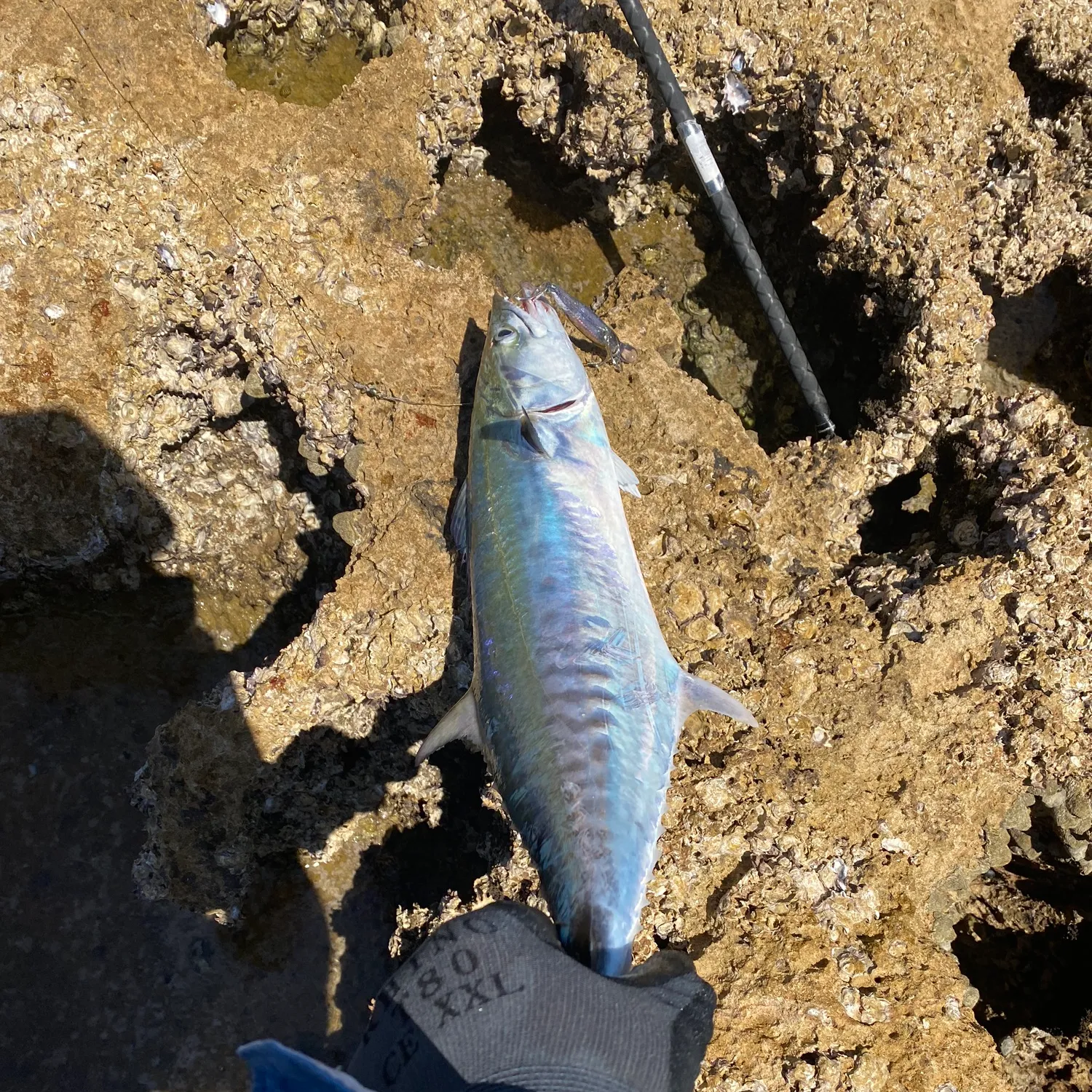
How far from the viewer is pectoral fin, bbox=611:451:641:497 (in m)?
2.32

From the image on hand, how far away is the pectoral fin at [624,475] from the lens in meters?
2.32

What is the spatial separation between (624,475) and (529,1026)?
158cm

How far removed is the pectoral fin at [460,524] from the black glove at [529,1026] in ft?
3.82

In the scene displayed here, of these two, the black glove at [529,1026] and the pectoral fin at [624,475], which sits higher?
the pectoral fin at [624,475]

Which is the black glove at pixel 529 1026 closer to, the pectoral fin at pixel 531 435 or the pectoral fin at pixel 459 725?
the pectoral fin at pixel 459 725

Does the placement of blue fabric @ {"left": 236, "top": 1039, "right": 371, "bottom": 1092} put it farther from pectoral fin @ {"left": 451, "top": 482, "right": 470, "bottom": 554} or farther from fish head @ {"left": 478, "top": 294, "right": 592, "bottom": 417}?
fish head @ {"left": 478, "top": 294, "right": 592, "bottom": 417}

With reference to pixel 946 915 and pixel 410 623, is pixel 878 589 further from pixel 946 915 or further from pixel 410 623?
pixel 410 623

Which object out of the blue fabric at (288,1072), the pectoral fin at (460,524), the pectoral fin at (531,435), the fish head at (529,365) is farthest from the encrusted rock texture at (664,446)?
the blue fabric at (288,1072)

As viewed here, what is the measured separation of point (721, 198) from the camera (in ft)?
9.20

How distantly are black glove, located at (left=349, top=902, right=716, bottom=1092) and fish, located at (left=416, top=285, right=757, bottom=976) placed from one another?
10 centimetres

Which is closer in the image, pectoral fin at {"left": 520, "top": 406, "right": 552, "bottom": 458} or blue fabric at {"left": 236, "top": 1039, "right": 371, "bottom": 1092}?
blue fabric at {"left": 236, "top": 1039, "right": 371, "bottom": 1092}

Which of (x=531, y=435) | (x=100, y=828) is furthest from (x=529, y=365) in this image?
(x=100, y=828)

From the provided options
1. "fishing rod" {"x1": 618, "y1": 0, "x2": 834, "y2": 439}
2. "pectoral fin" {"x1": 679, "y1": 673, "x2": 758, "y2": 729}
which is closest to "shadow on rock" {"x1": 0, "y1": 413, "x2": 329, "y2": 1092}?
"pectoral fin" {"x1": 679, "y1": 673, "x2": 758, "y2": 729}

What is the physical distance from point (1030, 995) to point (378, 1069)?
2.35 m
